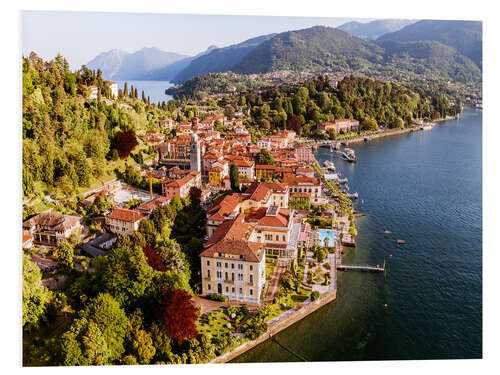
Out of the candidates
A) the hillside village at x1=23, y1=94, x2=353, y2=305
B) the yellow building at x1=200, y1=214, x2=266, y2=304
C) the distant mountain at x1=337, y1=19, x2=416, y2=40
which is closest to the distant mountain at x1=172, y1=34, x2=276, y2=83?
the distant mountain at x1=337, y1=19, x2=416, y2=40

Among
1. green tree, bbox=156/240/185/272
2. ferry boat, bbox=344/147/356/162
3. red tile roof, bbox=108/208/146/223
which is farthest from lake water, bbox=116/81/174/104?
green tree, bbox=156/240/185/272

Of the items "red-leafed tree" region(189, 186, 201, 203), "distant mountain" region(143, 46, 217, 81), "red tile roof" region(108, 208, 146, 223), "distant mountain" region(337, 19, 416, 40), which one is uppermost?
"distant mountain" region(337, 19, 416, 40)

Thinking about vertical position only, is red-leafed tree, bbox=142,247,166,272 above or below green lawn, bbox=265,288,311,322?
above

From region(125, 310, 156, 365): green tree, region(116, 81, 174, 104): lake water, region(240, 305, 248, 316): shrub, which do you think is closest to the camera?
region(125, 310, 156, 365): green tree

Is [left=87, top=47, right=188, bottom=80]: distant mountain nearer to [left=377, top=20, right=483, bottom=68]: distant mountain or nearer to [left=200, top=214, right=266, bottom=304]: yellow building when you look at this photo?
[left=200, top=214, right=266, bottom=304]: yellow building

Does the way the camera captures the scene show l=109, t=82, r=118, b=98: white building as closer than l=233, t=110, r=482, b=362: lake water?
No

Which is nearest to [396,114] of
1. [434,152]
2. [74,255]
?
[434,152]

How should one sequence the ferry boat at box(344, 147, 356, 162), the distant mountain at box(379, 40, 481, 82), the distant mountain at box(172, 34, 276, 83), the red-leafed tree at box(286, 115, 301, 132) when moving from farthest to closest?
the distant mountain at box(172, 34, 276, 83) < the distant mountain at box(379, 40, 481, 82) < the red-leafed tree at box(286, 115, 301, 132) < the ferry boat at box(344, 147, 356, 162)

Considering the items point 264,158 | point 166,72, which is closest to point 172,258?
point 264,158
